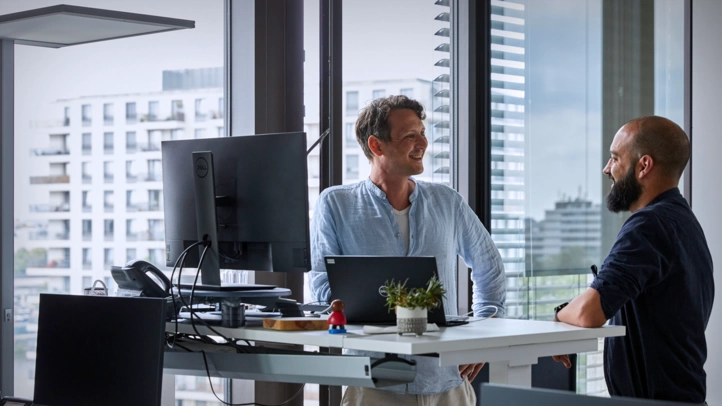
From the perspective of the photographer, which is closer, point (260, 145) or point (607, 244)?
point (260, 145)

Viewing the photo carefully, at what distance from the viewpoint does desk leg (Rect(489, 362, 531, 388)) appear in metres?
2.30

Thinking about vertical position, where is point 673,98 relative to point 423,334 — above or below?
above

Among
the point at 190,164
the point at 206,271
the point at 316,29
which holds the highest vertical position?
the point at 316,29

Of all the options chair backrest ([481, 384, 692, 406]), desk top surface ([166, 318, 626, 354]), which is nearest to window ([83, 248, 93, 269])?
desk top surface ([166, 318, 626, 354])

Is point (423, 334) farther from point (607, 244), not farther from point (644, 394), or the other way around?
point (607, 244)

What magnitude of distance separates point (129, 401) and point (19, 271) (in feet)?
3.37

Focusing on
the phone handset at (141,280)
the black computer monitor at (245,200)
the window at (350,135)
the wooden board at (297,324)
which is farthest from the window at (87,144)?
the wooden board at (297,324)

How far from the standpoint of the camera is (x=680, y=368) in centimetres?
256

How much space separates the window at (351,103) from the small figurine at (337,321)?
1.79 metres

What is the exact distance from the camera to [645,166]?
8.93 ft

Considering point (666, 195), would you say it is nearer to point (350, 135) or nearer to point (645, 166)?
point (645, 166)

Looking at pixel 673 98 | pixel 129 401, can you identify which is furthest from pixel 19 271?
pixel 673 98

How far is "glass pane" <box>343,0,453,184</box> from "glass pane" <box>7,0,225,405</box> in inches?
24.2

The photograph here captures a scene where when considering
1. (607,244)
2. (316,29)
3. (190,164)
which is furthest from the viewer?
(607,244)
